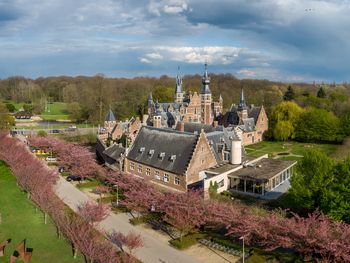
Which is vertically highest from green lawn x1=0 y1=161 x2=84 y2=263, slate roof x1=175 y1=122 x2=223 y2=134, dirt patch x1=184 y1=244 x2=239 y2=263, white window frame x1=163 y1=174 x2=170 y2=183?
slate roof x1=175 y1=122 x2=223 y2=134

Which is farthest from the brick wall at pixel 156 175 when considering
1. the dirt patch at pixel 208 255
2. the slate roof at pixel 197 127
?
the slate roof at pixel 197 127

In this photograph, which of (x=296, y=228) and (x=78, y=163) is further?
(x=78, y=163)

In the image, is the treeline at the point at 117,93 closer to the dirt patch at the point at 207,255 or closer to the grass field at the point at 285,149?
the grass field at the point at 285,149

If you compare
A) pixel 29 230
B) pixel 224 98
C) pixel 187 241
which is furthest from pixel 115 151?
pixel 224 98

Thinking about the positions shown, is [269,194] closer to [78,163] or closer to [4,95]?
[78,163]

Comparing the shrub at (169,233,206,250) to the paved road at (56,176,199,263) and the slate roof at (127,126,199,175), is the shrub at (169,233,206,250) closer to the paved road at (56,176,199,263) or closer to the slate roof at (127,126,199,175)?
the paved road at (56,176,199,263)

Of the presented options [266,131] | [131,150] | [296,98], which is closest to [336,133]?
[266,131]

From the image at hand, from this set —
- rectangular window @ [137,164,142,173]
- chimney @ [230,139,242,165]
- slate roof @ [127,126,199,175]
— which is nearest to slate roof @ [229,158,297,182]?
chimney @ [230,139,242,165]
